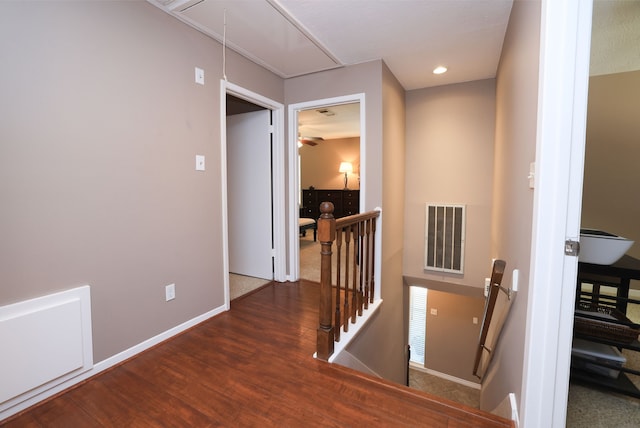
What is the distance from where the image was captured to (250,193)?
11.1 ft

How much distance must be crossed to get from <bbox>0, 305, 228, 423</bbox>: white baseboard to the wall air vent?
261 centimetres

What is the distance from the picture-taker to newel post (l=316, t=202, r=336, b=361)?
→ 1822mm

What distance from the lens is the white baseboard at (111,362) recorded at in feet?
4.66

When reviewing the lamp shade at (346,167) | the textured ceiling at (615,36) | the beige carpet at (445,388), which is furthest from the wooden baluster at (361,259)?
the lamp shade at (346,167)

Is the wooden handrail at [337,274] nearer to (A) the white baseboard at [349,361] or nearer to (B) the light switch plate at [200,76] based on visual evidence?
(A) the white baseboard at [349,361]

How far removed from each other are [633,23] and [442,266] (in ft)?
8.64

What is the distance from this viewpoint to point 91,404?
148 cm

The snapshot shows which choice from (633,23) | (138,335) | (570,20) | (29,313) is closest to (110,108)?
(29,313)

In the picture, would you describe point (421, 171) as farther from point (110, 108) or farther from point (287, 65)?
point (110, 108)

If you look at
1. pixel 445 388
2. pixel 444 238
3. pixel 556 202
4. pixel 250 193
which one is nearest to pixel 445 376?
pixel 445 388

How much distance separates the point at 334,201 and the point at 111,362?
5.80m

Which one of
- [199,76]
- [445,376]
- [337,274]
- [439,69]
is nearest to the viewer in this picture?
[337,274]

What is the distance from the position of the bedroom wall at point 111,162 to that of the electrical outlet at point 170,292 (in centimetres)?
4

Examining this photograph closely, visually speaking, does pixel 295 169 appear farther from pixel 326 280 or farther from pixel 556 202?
pixel 556 202
